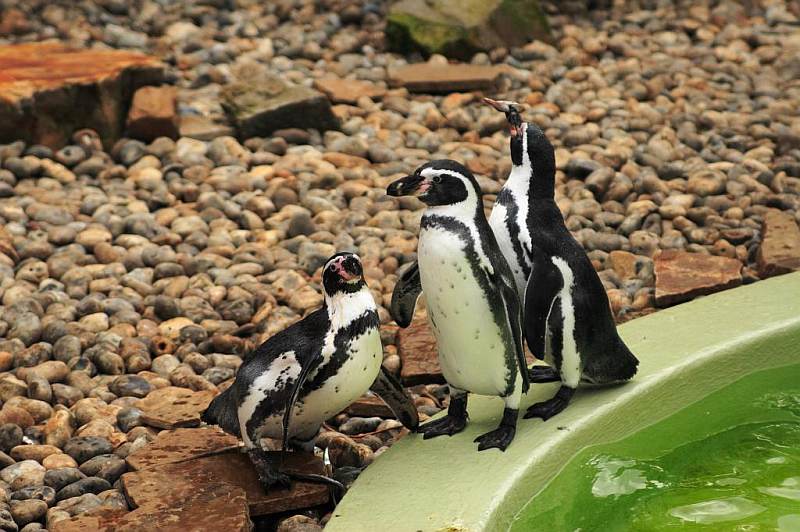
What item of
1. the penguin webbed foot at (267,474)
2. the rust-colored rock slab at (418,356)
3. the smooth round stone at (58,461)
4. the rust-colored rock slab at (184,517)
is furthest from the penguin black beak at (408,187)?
the smooth round stone at (58,461)

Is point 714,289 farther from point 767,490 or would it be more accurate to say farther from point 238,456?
point 238,456

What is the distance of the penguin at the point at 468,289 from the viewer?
334 centimetres

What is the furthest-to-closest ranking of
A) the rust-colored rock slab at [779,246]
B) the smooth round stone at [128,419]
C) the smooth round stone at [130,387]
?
the rust-colored rock slab at [779,246] → the smooth round stone at [130,387] → the smooth round stone at [128,419]

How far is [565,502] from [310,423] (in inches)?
31.3

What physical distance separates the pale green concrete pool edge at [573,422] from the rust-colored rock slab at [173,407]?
2.91ft

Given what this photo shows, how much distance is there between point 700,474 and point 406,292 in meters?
1.04

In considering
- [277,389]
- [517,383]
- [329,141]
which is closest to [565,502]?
[517,383]

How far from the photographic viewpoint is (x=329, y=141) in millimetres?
6684

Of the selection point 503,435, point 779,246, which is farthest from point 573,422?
point 779,246

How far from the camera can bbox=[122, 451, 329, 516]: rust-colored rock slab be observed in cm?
347

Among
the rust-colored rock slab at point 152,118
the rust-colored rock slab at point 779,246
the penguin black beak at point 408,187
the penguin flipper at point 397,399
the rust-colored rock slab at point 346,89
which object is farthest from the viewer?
the rust-colored rock slab at point 346,89

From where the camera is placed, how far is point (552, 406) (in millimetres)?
3564

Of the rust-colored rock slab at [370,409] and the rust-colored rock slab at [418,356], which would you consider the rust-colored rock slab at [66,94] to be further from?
the rust-colored rock slab at [370,409]

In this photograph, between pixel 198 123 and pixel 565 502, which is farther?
pixel 198 123
